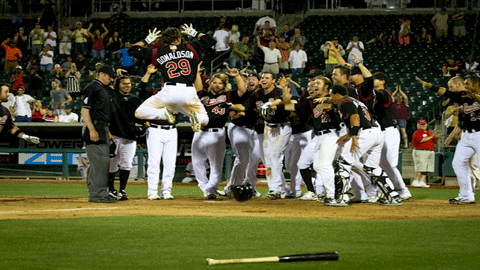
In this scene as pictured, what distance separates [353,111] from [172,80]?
250 centimetres

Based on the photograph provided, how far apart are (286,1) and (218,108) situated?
18.4 m

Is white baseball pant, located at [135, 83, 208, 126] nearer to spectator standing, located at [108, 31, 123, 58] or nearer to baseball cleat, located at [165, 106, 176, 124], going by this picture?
baseball cleat, located at [165, 106, 176, 124]

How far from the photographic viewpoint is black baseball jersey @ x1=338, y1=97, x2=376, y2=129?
760cm

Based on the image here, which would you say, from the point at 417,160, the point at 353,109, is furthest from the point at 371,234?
the point at 417,160

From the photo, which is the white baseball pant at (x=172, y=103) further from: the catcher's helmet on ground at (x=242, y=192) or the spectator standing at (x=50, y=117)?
the spectator standing at (x=50, y=117)

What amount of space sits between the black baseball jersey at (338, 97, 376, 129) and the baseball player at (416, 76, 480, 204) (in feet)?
3.70

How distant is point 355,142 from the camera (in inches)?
300

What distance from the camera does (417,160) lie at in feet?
50.1

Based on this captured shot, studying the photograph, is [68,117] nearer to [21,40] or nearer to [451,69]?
[21,40]

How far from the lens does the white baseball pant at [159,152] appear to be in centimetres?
876

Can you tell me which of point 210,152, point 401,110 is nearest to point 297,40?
point 401,110

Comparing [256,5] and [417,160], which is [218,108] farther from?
[256,5]

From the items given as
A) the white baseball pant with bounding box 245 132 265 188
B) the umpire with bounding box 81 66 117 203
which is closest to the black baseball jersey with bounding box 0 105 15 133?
the umpire with bounding box 81 66 117 203

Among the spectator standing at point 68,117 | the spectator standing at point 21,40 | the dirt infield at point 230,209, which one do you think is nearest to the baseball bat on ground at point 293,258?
the dirt infield at point 230,209
